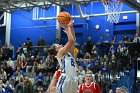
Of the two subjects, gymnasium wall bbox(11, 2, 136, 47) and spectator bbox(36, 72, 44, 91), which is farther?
gymnasium wall bbox(11, 2, 136, 47)

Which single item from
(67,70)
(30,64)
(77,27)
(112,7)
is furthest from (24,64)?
(67,70)

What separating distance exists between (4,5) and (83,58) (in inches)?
Result: 366

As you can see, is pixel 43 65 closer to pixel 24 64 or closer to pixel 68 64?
pixel 24 64

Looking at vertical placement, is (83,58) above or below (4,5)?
below

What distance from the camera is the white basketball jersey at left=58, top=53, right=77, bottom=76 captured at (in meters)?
5.54

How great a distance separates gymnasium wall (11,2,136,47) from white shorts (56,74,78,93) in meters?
18.6

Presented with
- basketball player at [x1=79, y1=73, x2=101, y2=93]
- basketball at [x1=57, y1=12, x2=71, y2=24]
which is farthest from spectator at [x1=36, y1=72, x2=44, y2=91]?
basketball at [x1=57, y1=12, x2=71, y2=24]

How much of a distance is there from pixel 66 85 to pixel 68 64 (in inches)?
13.1

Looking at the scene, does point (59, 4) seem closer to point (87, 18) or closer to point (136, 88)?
point (87, 18)

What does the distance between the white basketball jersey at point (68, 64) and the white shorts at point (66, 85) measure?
95mm

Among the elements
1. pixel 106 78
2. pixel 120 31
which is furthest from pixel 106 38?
pixel 106 78

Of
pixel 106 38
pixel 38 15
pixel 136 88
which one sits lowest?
pixel 136 88

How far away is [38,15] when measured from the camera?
89.4 ft

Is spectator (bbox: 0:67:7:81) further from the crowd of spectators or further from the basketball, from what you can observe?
the basketball
